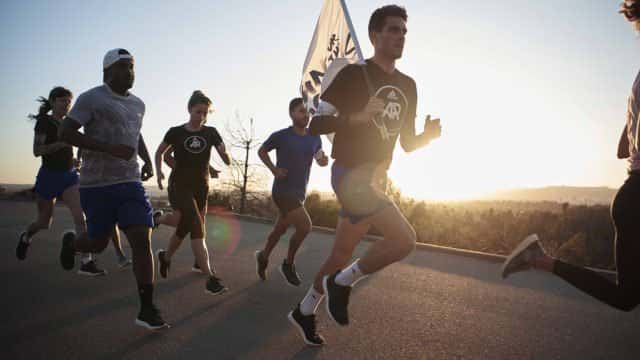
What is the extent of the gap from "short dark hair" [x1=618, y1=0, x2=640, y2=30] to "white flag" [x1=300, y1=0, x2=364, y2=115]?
272 cm

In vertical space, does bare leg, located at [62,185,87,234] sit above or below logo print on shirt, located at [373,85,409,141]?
below

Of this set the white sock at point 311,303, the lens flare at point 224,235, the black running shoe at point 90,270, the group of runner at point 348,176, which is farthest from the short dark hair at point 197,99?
the lens flare at point 224,235

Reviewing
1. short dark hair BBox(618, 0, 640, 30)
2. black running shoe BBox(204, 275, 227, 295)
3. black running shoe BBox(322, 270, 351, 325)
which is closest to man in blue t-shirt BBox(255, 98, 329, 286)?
black running shoe BBox(204, 275, 227, 295)

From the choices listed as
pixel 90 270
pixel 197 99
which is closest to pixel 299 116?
pixel 197 99

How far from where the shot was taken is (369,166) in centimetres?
319

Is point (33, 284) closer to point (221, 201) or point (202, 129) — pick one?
point (202, 129)

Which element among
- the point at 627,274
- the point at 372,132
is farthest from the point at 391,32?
the point at 627,274

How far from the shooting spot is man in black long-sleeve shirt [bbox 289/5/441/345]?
302 centimetres

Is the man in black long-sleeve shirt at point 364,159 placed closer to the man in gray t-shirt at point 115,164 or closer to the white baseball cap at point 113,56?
the man in gray t-shirt at point 115,164

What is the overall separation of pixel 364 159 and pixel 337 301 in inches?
39.1

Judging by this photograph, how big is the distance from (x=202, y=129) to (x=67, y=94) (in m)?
2.00

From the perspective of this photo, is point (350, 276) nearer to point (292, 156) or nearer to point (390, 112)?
point (390, 112)

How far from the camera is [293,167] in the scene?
556 cm

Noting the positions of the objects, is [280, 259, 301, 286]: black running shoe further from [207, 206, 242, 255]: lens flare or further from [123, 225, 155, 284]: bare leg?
[207, 206, 242, 255]: lens flare
